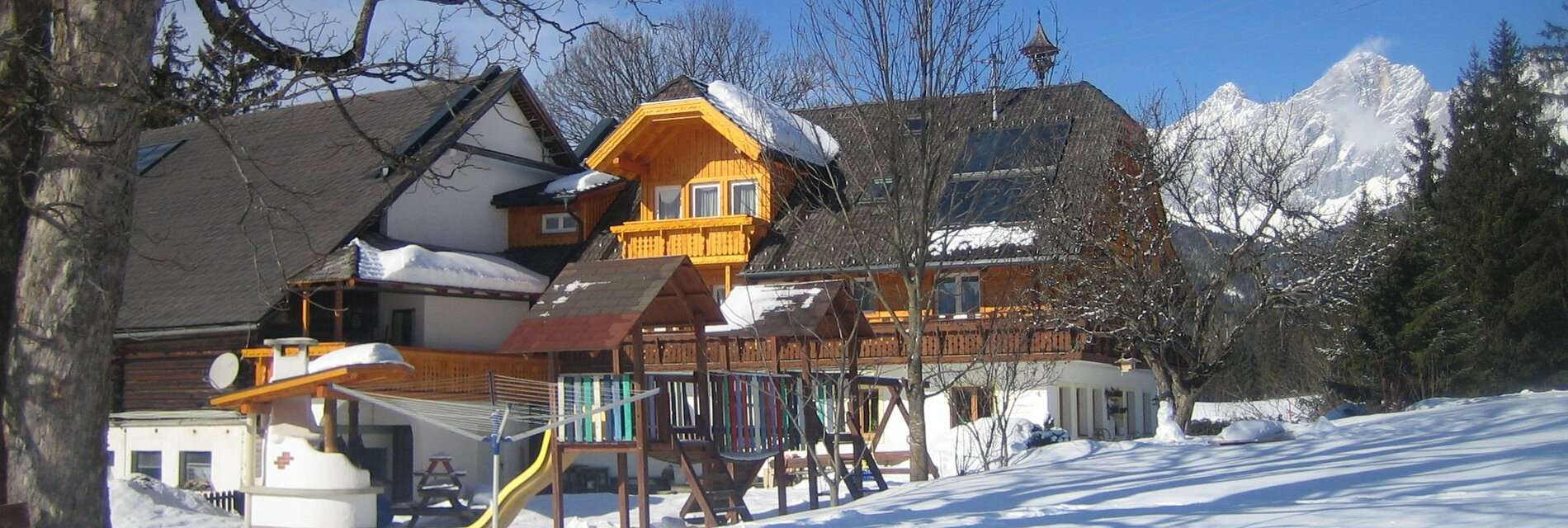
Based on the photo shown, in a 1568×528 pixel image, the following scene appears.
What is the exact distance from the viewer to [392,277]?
24484 millimetres

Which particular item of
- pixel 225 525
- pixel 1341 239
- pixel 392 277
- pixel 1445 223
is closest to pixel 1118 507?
pixel 225 525

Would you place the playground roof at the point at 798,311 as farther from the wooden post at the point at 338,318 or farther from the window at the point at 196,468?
the window at the point at 196,468

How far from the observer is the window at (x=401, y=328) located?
27.0 m

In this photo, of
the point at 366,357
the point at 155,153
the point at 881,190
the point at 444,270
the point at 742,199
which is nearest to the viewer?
the point at 366,357

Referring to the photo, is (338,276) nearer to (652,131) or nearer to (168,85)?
(652,131)

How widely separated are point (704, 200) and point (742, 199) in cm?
97

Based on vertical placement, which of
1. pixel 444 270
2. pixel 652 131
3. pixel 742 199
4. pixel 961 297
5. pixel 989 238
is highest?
pixel 652 131

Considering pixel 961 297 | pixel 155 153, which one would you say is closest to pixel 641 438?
pixel 961 297

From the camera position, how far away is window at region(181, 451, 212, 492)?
24316 mm

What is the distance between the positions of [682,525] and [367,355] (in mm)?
3822

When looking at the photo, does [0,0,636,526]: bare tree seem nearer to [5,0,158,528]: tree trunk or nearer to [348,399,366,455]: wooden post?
[5,0,158,528]: tree trunk

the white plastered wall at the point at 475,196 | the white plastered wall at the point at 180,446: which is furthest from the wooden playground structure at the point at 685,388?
the white plastered wall at the point at 475,196

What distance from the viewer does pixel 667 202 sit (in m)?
31.2

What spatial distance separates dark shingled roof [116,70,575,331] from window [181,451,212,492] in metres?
2.32
